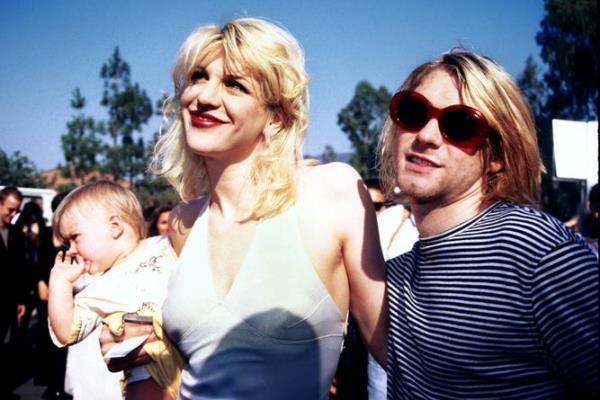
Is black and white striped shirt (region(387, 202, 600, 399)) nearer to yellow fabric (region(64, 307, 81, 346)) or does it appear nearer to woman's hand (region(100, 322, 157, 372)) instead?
woman's hand (region(100, 322, 157, 372))

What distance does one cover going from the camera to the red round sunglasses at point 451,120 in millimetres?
1394

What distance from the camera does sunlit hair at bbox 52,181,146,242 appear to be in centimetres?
233

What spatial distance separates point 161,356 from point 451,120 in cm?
135

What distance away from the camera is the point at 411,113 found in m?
1.51

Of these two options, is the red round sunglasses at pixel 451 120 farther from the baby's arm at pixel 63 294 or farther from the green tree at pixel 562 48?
the green tree at pixel 562 48

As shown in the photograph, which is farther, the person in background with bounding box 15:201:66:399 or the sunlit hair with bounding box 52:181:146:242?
the person in background with bounding box 15:201:66:399

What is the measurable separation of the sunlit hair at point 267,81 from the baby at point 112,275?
578mm

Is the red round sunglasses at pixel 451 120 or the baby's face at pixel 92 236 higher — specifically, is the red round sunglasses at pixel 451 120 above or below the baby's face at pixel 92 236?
above

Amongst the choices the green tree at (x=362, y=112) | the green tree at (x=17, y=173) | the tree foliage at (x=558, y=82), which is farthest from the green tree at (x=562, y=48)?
the green tree at (x=17, y=173)

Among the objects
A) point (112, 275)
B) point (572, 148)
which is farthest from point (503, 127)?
point (572, 148)

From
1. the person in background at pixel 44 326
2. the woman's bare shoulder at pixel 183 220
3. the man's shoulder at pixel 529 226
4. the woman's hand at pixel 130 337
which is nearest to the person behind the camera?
the man's shoulder at pixel 529 226

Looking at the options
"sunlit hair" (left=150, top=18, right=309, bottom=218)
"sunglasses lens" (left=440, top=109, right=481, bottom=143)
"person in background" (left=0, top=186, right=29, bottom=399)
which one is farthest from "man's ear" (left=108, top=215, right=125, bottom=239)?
"person in background" (left=0, top=186, right=29, bottom=399)

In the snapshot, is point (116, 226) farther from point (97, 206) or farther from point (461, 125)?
point (461, 125)

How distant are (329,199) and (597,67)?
1.01 metres
